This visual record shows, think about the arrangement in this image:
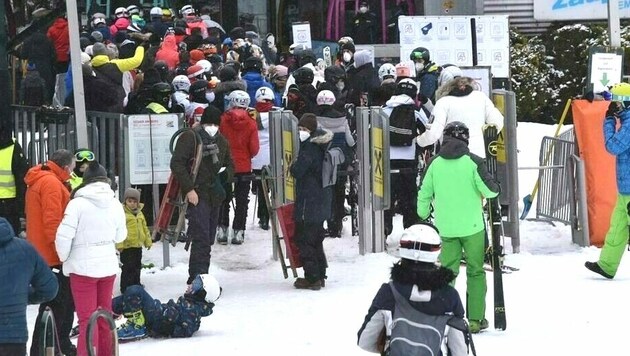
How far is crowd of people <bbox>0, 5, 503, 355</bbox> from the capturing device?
10.2 meters

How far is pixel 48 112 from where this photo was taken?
44.5ft

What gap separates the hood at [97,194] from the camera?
10188mm

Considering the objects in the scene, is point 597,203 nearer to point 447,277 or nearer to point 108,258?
point 108,258

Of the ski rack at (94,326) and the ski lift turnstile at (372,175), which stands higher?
the ski lift turnstile at (372,175)

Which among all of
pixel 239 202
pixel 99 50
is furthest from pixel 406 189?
pixel 99 50

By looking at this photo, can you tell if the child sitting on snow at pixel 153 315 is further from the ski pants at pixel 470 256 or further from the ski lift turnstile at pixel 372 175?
the ski lift turnstile at pixel 372 175

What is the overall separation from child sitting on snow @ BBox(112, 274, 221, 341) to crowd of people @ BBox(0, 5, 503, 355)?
0.01m

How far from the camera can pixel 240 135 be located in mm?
15172

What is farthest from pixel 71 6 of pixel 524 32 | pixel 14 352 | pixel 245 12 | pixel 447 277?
pixel 245 12

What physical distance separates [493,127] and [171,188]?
2998 millimetres

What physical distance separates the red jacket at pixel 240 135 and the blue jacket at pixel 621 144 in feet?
12.0

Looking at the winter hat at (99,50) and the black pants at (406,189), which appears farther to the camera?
the winter hat at (99,50)

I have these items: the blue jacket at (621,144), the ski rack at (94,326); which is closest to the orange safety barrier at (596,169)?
the blue jacket at (621,144)

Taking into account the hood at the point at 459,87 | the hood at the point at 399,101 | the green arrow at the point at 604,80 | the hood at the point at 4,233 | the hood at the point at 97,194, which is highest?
the green arrow at the point at 604,80
